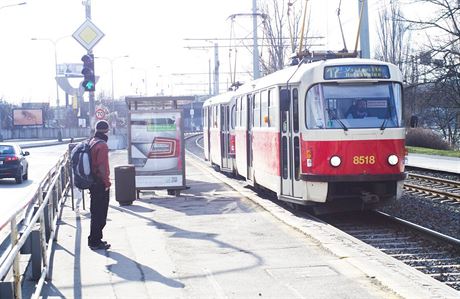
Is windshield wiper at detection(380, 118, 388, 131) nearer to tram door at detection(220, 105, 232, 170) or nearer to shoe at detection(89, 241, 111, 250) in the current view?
shoe at detection(89, 241, 111, 250)

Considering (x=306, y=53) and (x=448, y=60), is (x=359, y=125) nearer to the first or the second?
(x=306, y=53)

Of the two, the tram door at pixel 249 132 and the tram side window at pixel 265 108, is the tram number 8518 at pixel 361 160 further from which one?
the tram door at pixel 249 132

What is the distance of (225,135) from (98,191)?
13.8m

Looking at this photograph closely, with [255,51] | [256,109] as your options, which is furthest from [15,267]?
[255,51]

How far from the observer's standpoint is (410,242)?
1102cm

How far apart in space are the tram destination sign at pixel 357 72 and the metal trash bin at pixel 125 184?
4.97 metres

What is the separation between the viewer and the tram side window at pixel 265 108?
15.1 meters

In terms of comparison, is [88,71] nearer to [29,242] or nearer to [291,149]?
[291,149]

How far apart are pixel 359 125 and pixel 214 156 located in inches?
596

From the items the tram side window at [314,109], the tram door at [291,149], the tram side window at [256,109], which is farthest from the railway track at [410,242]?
the tram side window at [256,109]

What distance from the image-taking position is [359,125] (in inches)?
494

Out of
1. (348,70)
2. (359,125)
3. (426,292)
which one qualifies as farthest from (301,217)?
(426,292)

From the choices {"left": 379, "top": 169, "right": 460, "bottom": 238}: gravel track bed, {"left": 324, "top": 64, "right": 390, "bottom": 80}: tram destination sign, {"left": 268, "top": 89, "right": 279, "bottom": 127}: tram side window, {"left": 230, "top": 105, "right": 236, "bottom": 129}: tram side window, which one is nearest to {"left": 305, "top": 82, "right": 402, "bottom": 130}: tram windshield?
{"left": 324, "top": 64, "right": 390, "bottom": 80}: tram destination sign

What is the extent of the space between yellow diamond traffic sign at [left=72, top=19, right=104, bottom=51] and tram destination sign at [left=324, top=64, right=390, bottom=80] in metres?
6.89
